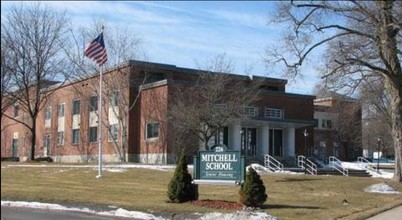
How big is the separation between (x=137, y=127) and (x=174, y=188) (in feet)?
104

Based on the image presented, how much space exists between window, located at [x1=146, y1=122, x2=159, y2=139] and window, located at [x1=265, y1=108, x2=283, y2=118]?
1005cm

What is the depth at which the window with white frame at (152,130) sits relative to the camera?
46.0m

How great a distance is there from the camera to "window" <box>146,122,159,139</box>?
1811 inches

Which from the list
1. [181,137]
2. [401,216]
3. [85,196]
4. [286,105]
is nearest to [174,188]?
[85,196]

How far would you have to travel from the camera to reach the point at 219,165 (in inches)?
687

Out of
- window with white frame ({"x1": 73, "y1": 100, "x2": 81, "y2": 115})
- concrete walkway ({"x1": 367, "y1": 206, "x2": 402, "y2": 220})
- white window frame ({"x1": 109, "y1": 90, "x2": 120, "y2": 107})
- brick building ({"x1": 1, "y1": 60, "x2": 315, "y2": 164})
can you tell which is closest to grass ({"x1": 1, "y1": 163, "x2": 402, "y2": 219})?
concrete walkway ({"x1": 367, "y1": 206, "x2": 402, "y2": 220})

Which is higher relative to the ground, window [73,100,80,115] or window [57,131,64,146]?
window [73,100,80,115]

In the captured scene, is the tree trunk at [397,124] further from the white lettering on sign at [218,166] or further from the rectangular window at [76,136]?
the rectangular window at [76,136]

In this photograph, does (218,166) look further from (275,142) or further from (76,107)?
(76,107)

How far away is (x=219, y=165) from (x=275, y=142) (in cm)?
3422

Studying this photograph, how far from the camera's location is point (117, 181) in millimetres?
26422

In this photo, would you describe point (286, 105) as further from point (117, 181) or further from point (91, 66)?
point (117, 181)

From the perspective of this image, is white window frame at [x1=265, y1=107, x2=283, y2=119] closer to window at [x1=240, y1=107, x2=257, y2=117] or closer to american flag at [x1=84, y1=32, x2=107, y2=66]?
window at [x1=240, y1=107, x2=257, y2=117]

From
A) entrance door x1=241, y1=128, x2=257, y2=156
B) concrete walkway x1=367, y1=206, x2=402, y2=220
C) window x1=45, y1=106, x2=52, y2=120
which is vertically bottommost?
concrete walkway x1=367, y1=206, x2=402, y2=220
